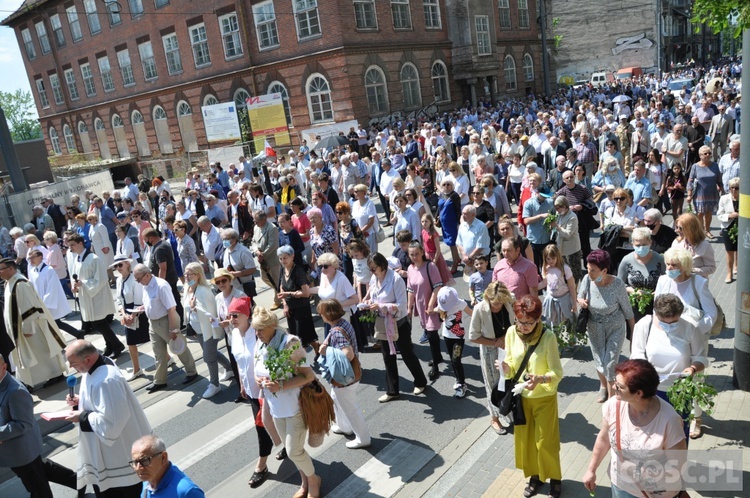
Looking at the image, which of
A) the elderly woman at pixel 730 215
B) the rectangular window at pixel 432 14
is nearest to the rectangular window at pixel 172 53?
the rectangular window at pixel 432 14

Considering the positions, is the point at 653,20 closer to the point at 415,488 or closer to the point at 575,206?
the point at 575,206

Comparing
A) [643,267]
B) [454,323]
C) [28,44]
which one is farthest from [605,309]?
[28,44]

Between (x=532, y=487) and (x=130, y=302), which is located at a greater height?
(x=130, y=302)

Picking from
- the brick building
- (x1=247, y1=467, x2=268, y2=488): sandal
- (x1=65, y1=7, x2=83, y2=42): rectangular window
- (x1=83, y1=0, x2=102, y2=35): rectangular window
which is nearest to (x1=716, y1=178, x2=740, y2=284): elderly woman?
(x1=247, y1=467, x2=268, y2=488): sandal

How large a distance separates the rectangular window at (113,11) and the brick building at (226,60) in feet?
0.40

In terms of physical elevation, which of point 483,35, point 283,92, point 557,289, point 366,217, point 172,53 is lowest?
point 557,289

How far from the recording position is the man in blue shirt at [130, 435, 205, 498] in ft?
11.6

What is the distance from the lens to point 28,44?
47438 mm

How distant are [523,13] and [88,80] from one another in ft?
107

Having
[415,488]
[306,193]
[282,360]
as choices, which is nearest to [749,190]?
[415,488]

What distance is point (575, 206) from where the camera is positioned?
9117mm

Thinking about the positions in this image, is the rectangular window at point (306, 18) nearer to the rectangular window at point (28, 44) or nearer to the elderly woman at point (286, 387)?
the elderly woman at point (286, 387)

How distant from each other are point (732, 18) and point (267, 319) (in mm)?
4190

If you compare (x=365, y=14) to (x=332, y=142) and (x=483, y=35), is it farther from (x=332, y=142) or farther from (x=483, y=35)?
(x=332, y=142)
